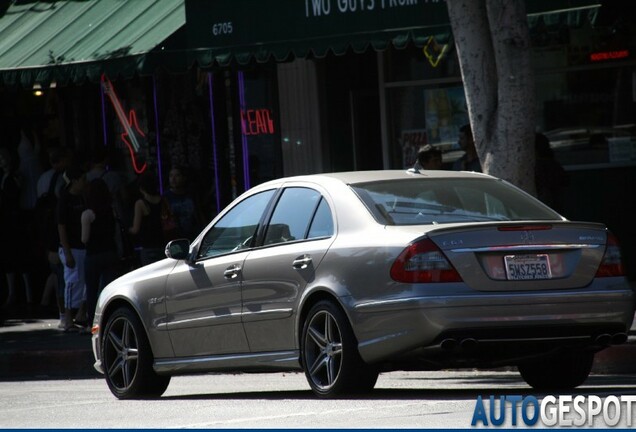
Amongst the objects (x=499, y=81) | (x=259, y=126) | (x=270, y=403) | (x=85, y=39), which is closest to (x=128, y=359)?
(x=270, y=403)

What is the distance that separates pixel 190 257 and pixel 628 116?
7.73 metres

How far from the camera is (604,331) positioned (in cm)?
966

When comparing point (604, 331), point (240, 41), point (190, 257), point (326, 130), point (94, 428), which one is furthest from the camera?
point (326, 130)

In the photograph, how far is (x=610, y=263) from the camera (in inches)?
384

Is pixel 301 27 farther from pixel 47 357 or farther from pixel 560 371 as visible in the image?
pixel 560 371

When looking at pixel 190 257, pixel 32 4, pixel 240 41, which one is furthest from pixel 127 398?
pixel 32 4

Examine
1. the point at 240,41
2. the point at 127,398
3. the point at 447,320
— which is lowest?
the point at 127,398

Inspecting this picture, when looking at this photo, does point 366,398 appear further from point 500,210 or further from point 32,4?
point 32,4

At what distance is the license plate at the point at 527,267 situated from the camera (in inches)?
371

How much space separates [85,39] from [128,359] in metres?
7.83

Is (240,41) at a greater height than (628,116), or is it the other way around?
(240,41)

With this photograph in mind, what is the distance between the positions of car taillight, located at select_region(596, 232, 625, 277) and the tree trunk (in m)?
3.77

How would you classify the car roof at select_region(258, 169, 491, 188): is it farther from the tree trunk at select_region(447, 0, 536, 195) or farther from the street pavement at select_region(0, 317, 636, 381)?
the street pavement at select_region(0, 317, 636, 381)

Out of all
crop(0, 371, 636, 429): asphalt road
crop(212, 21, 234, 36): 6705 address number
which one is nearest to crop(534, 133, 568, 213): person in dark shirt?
crop(0, 371, 636, 429): asphalt road
